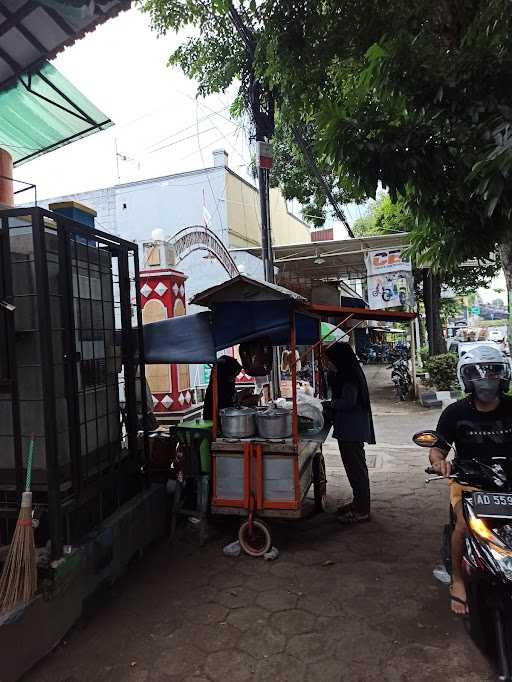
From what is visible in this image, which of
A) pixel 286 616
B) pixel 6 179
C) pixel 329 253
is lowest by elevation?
pixel 286 616

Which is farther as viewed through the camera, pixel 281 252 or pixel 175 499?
pixel 281 252

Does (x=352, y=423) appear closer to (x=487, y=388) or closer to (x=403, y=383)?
(x=487, y=388)

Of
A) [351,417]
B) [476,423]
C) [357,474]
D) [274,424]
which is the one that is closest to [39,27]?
[274,424]

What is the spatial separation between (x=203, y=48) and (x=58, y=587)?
699 cm

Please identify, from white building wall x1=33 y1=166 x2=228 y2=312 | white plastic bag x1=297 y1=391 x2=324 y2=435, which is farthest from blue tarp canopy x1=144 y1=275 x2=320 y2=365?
white building wall x1=33 y1=166 x2=228 y2=312

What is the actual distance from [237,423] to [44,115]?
12.8 ft

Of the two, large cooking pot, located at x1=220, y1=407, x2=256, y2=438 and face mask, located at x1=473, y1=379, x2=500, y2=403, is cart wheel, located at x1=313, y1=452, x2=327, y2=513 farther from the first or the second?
face mask, located at x1=473, y1=379, x2=500, y2=403

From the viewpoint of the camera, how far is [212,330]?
14.9 ft

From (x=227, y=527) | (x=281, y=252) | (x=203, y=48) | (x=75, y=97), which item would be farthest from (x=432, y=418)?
(x=75, y=97)

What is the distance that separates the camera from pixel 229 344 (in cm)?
448

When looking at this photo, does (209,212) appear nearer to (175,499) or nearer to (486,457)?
(175,499)

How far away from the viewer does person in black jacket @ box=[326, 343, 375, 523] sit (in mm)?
4848

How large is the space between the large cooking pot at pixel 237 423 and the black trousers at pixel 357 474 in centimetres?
105

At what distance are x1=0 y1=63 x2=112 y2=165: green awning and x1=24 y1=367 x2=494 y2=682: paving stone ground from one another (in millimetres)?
4400
